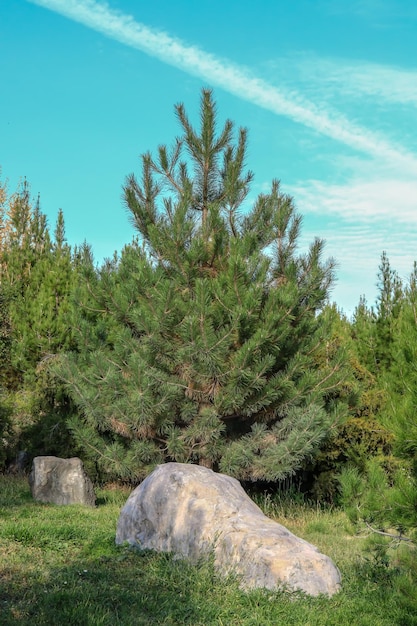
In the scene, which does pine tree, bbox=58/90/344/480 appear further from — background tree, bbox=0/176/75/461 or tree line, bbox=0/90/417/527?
background tree, bbox=0/176/75/461

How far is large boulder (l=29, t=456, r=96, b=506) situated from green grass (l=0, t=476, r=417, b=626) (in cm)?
259

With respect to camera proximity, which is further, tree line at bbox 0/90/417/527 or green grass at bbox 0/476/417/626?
tree line at bbox 0/90/417/527

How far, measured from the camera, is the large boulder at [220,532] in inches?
250

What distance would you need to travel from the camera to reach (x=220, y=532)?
22.6ft

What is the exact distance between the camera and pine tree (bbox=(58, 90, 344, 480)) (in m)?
10.1

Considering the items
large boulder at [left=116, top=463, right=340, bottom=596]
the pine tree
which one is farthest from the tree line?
large boulder at [left=116, top=463, right=340, bottom=596]

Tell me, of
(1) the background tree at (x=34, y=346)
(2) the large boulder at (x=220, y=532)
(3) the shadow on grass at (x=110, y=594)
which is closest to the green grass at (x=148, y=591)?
(3) the shadow on grass at (x=110, y=594)

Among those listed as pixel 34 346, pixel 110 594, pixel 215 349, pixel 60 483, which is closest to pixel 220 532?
pixel 110 594

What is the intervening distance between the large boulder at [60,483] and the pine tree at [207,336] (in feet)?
1.54

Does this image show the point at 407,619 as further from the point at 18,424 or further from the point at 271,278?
the point at 18,424

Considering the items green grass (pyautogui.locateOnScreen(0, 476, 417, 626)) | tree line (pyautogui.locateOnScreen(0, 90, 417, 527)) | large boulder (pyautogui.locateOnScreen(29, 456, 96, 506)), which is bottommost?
green grass (pyautogui.locateOnScreen(0, 476, 417, 626))

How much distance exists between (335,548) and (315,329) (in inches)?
158

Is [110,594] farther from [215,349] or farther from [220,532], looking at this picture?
[215,349]

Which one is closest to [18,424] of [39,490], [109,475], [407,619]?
[109,475]
